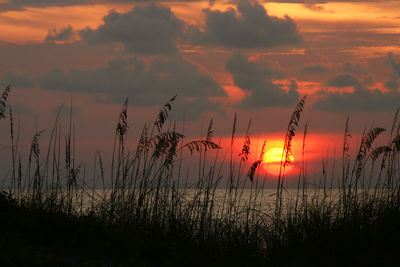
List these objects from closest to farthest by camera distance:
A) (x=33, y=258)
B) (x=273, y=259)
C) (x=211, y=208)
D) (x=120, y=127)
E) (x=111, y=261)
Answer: (x=33, y=258) → (x=111, y=261) → (x=273, y=259) → (x=211, y=208) → (x=120, y=127)

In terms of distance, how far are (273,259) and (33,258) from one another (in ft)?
11.0

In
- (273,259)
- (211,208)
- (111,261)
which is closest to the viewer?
(111,261)

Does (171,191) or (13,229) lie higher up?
(171,191)

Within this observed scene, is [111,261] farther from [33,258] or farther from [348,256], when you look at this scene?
[348,256]

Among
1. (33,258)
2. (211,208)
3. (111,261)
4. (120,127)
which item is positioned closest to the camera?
(33,258)

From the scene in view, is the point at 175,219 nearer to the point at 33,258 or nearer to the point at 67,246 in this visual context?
the point at 67,246

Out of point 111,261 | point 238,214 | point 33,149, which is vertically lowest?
point 111,261

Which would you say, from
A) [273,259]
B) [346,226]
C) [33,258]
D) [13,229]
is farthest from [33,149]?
[346,226]

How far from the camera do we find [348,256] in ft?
25.1

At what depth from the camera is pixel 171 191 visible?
8.85 m

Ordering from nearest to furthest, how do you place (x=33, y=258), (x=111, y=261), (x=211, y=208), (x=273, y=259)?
(x=33, y=258) → (x=111, y=261) → (x=273, y=259) → (x=211, y=208)

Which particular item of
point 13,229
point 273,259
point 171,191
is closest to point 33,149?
point 13,229

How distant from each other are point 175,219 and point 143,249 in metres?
0.91

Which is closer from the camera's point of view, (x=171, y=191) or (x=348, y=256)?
(x=348, y=256)
